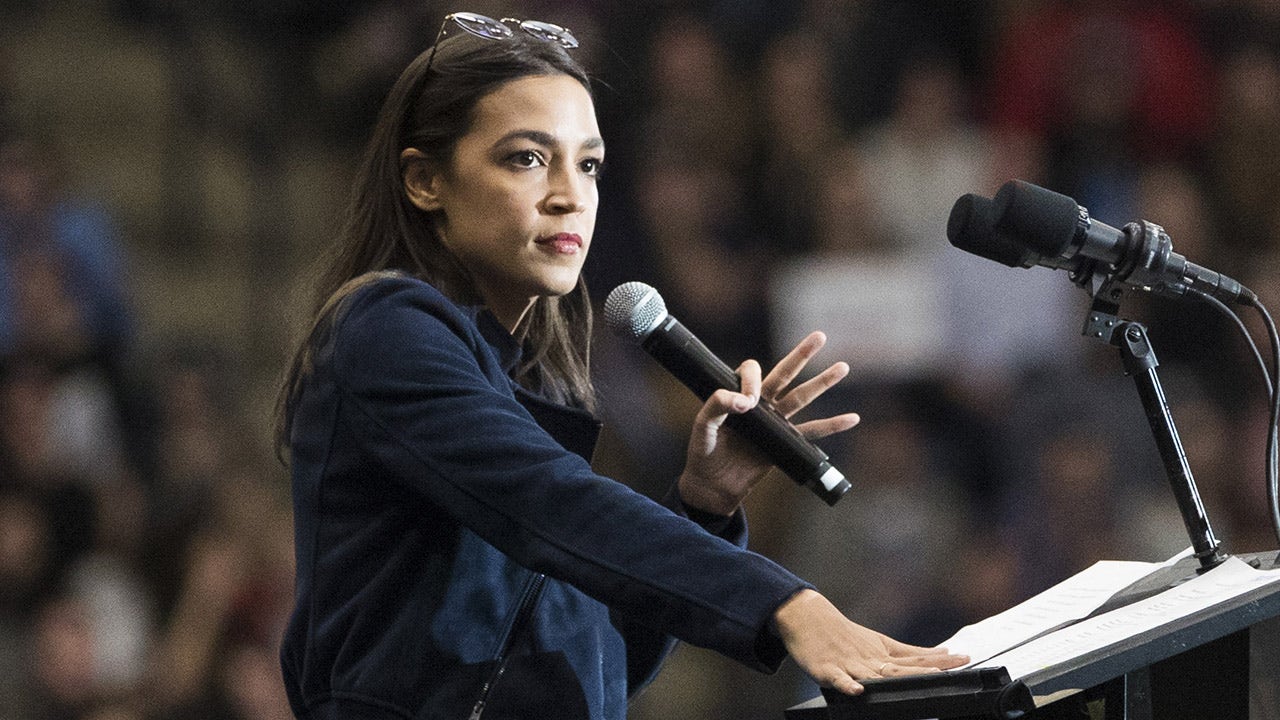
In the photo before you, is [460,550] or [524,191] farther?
[524,191]

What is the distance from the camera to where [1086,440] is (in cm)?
477

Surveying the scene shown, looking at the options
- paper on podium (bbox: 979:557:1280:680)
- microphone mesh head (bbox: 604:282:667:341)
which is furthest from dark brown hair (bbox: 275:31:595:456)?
paper on podium (bbox: 979:557:1280:680)

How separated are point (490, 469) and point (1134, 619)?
583 mm

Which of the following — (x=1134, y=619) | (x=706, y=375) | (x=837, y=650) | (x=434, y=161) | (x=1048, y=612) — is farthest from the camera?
(x=434, y=161)

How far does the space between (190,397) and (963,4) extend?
2752 mm

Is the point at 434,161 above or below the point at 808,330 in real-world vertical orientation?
below

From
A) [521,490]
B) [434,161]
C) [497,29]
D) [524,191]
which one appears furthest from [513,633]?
[497,29]

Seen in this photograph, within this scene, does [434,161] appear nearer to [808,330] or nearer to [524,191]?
[524,191]

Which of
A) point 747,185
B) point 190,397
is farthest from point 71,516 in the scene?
point 747,185

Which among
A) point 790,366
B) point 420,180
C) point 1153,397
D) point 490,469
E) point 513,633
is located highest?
point 1153,397

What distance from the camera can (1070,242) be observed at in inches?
69.6

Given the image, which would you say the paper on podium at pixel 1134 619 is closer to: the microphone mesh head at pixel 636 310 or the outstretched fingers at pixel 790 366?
the outstretched fingers at pixel 790 366

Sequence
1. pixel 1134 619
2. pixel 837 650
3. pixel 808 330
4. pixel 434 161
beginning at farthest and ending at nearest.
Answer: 1. pixel 808 330
2. pixel 434 161
3. pixel 1134 619
4. pixel 837 650

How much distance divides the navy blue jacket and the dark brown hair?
6.9 inches
